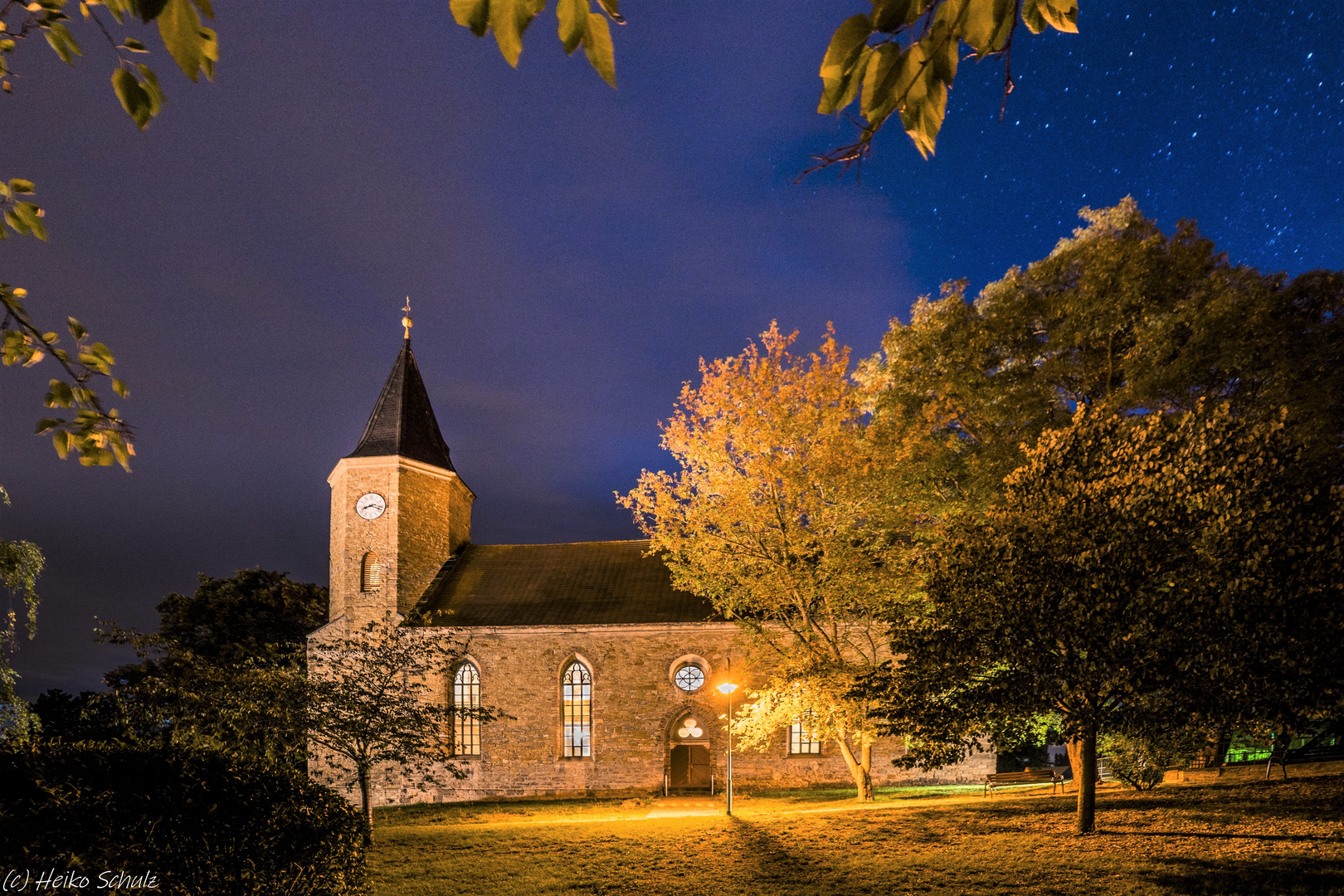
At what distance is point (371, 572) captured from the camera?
2834 cm

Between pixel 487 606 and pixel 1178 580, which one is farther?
pixel 487 606

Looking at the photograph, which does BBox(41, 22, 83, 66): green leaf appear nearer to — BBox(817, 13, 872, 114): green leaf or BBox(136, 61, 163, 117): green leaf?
BBox(136, 61, 163, 117): green leaf

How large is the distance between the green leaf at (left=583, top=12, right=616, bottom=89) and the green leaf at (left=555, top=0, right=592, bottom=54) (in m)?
0.02

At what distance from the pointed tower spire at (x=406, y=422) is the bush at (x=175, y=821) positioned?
23504 mm

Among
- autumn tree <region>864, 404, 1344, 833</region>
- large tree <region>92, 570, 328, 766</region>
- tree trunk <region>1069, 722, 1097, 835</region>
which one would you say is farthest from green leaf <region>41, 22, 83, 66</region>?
tree trunk <region>1069, 722, 1097, 835</region>

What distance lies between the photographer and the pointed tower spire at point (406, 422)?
29203mm

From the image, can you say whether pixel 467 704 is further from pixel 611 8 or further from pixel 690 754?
pixel 611 8

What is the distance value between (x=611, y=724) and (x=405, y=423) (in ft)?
48.8

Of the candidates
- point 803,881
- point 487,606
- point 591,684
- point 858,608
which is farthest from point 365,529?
point 803,881

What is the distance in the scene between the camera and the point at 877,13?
1.80m

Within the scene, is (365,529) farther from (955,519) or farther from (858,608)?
(955,519)

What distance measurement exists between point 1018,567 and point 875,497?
5793mm

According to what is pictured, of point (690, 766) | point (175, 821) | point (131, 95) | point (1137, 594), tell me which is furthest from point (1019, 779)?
point (131, 95)

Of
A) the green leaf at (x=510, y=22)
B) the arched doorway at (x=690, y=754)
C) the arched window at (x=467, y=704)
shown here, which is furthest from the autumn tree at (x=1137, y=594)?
the arched window at (x=467, y=704)
